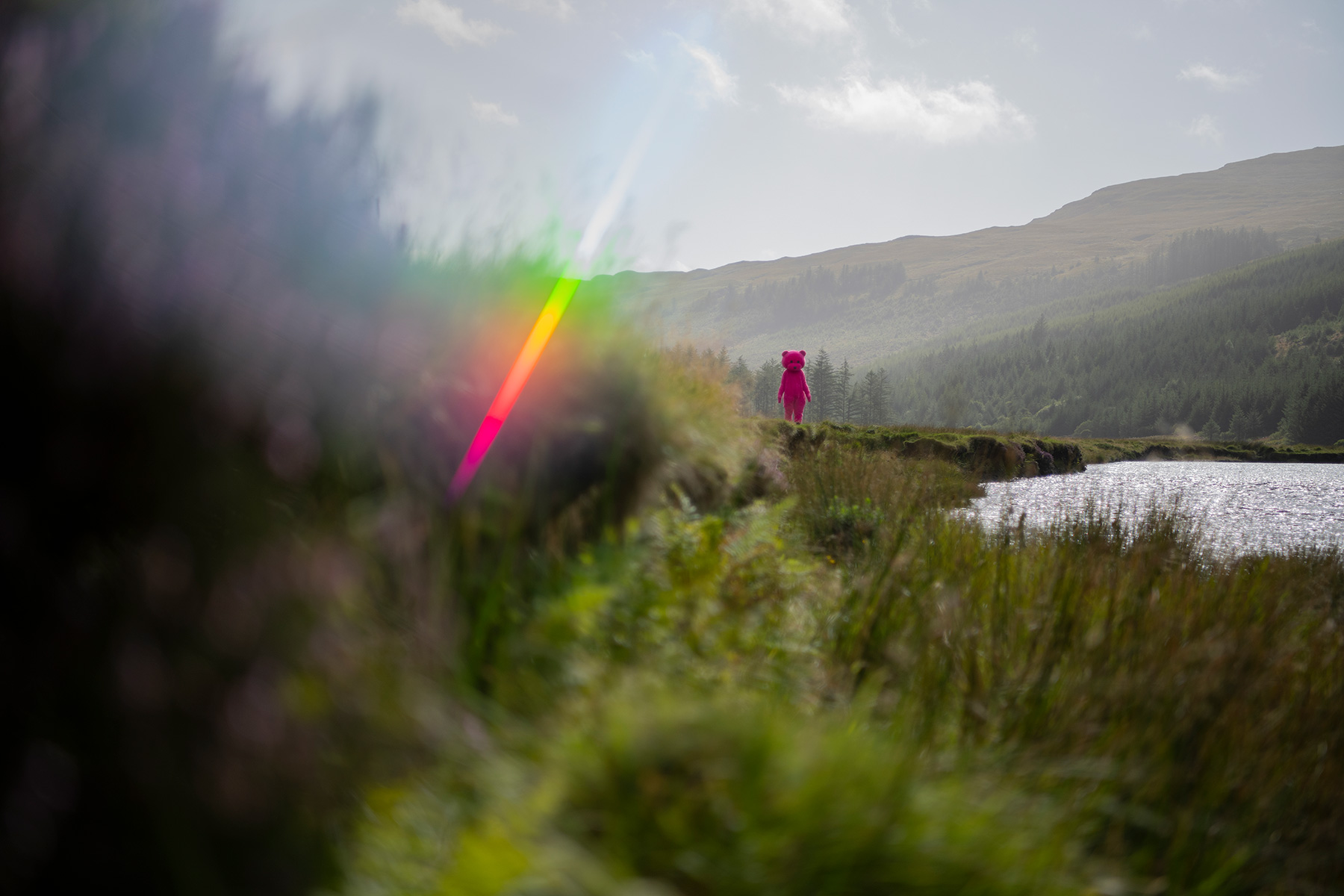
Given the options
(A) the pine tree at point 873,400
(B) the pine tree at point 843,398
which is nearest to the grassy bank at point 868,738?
(B) the pine tree at point 843,398

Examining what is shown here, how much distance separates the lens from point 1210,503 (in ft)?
51.2

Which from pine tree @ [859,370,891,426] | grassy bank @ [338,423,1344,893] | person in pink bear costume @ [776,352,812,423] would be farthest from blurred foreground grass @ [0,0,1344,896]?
pine tree @ [859,370,891,426]

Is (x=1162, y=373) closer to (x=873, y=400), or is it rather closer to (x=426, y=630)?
(x=873, y=400)

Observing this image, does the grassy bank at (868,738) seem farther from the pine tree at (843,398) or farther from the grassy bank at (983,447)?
the pine tree at (843,398)

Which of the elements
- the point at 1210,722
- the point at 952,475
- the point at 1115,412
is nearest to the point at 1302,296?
the point at 1115,412

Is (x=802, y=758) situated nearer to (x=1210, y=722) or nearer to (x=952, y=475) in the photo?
(x=1210, y=722)

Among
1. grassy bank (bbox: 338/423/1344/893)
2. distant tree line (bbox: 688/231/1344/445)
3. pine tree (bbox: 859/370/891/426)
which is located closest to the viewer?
grassy bank (bbox: 338/423/1344/893)

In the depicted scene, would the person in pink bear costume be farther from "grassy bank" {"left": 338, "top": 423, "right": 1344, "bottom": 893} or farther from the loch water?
"grassy bank" {"left": 338, "top": 423, "right": 1344, "bottom": 893}

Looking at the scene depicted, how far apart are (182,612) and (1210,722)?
322 centimetres

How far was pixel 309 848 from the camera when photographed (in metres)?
1.34

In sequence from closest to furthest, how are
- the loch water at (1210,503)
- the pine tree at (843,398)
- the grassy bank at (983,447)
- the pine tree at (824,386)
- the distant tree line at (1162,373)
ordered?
the loch water at (1210,503) → the grassy bank at (983,447) → the pine tree at (843,398) → the distant tree line at (1162,373) → the pine tree at (824,386)

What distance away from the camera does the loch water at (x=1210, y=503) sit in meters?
8.70

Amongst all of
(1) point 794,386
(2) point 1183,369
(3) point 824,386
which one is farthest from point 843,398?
(1) point 794,386

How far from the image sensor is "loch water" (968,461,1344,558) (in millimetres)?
8695
